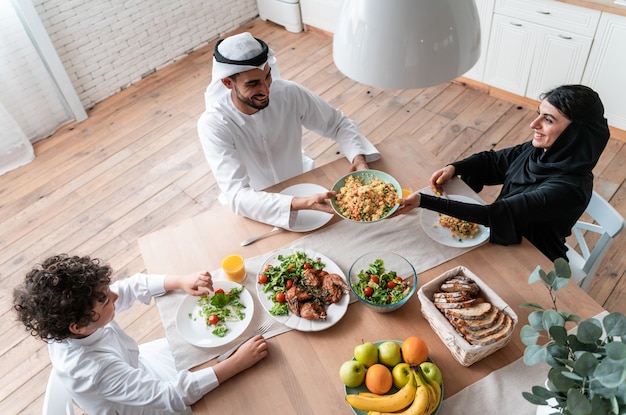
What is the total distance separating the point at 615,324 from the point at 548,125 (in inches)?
40.3

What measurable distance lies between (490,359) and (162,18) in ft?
12.7

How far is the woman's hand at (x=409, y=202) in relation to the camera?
1.66 meters

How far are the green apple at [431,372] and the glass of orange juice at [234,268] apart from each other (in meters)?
0.64

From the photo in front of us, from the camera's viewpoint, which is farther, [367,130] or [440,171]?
[367,130]

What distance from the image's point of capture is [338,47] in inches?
42.9

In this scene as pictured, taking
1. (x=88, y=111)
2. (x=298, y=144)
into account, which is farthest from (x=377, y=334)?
(x=88, y=111)

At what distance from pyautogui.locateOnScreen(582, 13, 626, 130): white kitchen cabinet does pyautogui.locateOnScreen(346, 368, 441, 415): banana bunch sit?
8.40 ft

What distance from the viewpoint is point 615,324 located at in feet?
2.65

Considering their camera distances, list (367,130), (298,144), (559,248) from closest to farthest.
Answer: (559,248)
(298,144)
(367,130)

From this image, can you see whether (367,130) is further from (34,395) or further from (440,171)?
(34,395)

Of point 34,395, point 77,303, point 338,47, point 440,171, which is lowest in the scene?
point 34,395

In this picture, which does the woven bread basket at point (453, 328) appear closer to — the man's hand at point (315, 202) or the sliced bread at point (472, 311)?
the sliced bread at point (472, 311)

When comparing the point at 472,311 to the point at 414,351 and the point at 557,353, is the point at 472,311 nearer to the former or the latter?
the point at 414,351

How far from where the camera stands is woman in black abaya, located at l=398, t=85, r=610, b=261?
1596 millimetres
